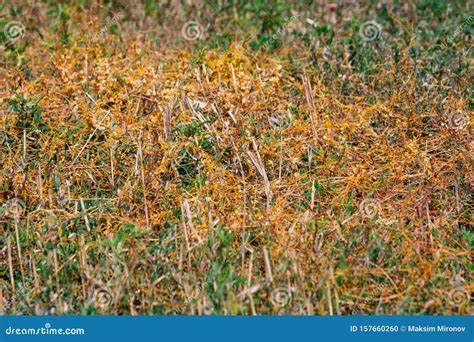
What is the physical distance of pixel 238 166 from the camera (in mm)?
3662

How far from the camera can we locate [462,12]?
207 inches

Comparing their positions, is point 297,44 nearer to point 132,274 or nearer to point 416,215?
point 416,215

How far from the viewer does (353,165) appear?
3684 millimetres

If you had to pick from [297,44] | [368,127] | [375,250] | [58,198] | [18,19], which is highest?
[18,19]

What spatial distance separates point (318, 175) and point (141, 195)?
0.79 metres

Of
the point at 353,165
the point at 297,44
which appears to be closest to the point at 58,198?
the point at 353,165

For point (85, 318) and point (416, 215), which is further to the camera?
point (416, 215)

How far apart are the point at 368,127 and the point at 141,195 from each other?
1145mm

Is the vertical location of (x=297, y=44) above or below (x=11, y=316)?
above

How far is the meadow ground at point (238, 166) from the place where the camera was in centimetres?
289

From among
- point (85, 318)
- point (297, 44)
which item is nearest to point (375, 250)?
point (85, 318)

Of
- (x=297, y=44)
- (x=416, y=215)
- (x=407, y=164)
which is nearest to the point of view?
(x=416, y=215)

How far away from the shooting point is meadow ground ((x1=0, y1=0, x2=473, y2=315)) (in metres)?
2.89

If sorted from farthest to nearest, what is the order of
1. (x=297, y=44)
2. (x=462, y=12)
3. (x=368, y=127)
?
(x=462, y=12)
(x=297, y=44)
(x=368, y=127)
